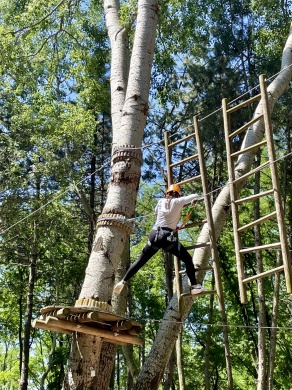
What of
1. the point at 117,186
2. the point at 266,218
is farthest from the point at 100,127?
the point at 266,218

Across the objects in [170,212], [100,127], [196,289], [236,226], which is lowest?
[196,289]

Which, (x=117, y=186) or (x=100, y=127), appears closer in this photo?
(x=117, y=186)

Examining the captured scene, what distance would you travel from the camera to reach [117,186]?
3992mm

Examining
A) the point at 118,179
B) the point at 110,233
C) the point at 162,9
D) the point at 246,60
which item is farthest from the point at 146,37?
the point at 246,60

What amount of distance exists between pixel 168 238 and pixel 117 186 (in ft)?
1.96

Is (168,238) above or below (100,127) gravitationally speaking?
below

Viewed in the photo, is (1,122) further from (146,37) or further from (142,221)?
(146,37)

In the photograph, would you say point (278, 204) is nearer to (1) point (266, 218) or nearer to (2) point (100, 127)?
(1) point (266, 218)

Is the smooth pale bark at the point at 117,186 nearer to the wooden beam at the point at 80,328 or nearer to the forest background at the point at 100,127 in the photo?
the wooden beam at the point at 80,328

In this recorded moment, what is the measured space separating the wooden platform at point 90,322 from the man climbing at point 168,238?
485 millimetres

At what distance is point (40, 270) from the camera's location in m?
12.6

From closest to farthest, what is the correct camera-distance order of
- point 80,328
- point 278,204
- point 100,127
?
point 80,328 < point 278,204 < point 100,127

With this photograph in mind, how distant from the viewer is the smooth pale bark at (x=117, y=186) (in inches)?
132

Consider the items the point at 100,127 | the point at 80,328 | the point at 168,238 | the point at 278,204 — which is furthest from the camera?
the point at 100,127
